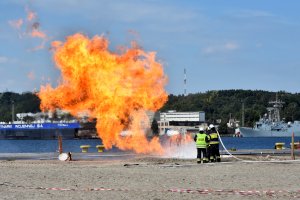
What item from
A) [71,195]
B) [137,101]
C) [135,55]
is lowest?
[71,195]

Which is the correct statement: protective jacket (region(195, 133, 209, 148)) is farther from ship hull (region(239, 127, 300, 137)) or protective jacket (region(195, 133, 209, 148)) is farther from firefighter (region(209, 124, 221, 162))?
ship hull (region(239, 127, 300, 137))

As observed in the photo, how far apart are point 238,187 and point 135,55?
19.0 m

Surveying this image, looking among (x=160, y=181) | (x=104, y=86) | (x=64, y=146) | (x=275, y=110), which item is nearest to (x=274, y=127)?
(x=275, y=110)

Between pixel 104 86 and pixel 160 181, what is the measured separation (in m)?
15.9

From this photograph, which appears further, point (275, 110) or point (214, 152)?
point (275, 110)

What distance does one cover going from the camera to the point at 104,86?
37.5m

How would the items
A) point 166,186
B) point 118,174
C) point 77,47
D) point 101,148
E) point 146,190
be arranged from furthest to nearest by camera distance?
point 101,148 → point 77,47 → point 118,174 → point 166,186 → point 146,190

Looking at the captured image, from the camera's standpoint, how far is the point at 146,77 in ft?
125

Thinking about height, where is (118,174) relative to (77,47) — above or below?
below

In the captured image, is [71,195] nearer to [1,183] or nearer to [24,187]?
[24,187]

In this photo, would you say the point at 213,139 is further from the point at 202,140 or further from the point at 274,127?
the point at 274,127

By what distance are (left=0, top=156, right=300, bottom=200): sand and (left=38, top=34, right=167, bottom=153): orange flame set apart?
7044 millimetres

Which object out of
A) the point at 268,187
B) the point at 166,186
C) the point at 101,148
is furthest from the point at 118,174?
the point at 101,148

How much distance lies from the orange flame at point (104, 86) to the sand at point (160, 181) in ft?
23.1
